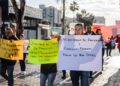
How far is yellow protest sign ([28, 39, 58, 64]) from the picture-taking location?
10805mm

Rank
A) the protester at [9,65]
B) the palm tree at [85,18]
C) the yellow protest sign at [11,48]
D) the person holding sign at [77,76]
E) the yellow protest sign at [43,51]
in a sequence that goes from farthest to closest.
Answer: the palm tree at [85,18]
the yellow protest sign at [11,48]
the protester at [9,65]
the yellow protest sign at [43,51]
the person holding sign at [77,76]

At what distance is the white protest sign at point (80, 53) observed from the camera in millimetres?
10453

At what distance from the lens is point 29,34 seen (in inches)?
2093

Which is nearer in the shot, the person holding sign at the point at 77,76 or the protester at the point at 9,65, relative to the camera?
the person holding sign at the point at 77,76

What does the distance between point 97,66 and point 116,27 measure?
15932 millimetres

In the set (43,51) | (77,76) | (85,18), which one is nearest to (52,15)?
(85,18)

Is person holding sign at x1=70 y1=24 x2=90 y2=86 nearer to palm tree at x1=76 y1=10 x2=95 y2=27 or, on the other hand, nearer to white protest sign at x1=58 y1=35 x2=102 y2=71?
white protest sign at x1=58 y1=35 x2=102 y2=71

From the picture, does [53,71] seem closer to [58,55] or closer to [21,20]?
[58,55]

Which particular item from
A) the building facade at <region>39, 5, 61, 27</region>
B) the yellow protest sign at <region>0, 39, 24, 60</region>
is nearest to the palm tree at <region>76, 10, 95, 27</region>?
the building facade at <region>39, 5, 61, 27</region>

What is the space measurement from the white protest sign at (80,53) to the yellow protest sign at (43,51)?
0.53ft

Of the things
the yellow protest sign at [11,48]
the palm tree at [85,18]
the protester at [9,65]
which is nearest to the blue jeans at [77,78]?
the protester at [9,65]

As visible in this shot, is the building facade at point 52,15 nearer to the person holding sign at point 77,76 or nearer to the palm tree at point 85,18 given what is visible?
the palm tree at point 85,18

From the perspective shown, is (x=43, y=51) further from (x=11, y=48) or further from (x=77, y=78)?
(x=11, y=48)

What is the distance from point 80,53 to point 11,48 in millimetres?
2460
